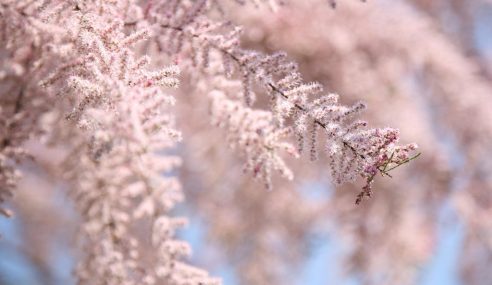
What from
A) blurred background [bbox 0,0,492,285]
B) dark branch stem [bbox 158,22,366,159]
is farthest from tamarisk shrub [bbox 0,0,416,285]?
blurred background [bbox 0,0,492,285]

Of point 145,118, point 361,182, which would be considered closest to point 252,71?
point 145,118

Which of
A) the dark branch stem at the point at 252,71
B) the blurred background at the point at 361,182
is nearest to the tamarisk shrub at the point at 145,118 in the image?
the dark branch stem at the point at 252,71

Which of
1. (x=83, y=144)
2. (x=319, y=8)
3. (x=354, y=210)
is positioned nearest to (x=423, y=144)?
(x=354, y=210)

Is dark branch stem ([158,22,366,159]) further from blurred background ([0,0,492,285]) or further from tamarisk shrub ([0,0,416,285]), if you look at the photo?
blurred background ([0,0,492,285])

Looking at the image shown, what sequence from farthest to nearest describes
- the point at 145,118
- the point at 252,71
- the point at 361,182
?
the point at 361,182 → the point at 252,71 → the point at 145,118

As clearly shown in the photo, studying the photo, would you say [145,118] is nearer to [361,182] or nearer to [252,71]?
[252,71]

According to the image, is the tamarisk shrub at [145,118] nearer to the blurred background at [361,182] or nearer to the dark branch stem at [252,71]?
the dark branch stem at [252,71]

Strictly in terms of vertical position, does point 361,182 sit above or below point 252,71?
above

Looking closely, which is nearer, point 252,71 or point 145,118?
point 145,118

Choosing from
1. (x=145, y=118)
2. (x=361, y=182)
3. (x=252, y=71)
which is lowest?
(x=145, y=118)
